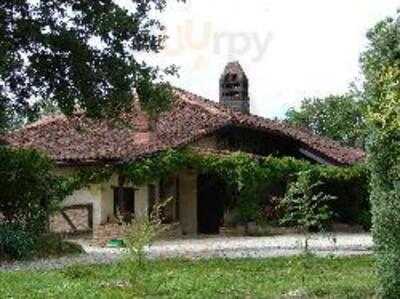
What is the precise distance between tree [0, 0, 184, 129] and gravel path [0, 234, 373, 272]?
380 cm

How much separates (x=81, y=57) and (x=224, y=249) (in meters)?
6.67

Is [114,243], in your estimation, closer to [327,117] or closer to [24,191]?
[24,191]

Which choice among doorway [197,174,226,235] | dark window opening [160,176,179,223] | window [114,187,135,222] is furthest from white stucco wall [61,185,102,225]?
doorway [197,174,226,235]

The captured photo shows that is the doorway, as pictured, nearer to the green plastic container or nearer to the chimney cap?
the green plastic container

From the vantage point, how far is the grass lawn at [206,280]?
12.5 metres

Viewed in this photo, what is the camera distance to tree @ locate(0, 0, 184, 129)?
20266 mm

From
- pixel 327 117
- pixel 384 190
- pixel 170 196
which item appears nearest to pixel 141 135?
pixel 170 196

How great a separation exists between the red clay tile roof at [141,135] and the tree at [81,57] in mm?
6487

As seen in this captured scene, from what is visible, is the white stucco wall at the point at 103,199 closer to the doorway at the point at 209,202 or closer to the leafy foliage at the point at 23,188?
the doorway at the point at 209,202

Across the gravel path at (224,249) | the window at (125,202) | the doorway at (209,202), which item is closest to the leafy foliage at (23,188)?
the gravel path at (224,249)

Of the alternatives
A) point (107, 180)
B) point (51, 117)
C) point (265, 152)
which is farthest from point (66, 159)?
point (265, 152)

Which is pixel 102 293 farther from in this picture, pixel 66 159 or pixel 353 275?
pixel 66 159

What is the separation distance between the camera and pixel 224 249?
924 inches

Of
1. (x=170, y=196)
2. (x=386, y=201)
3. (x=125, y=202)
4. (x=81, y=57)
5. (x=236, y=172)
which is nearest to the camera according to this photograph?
(x=386, y=201)
